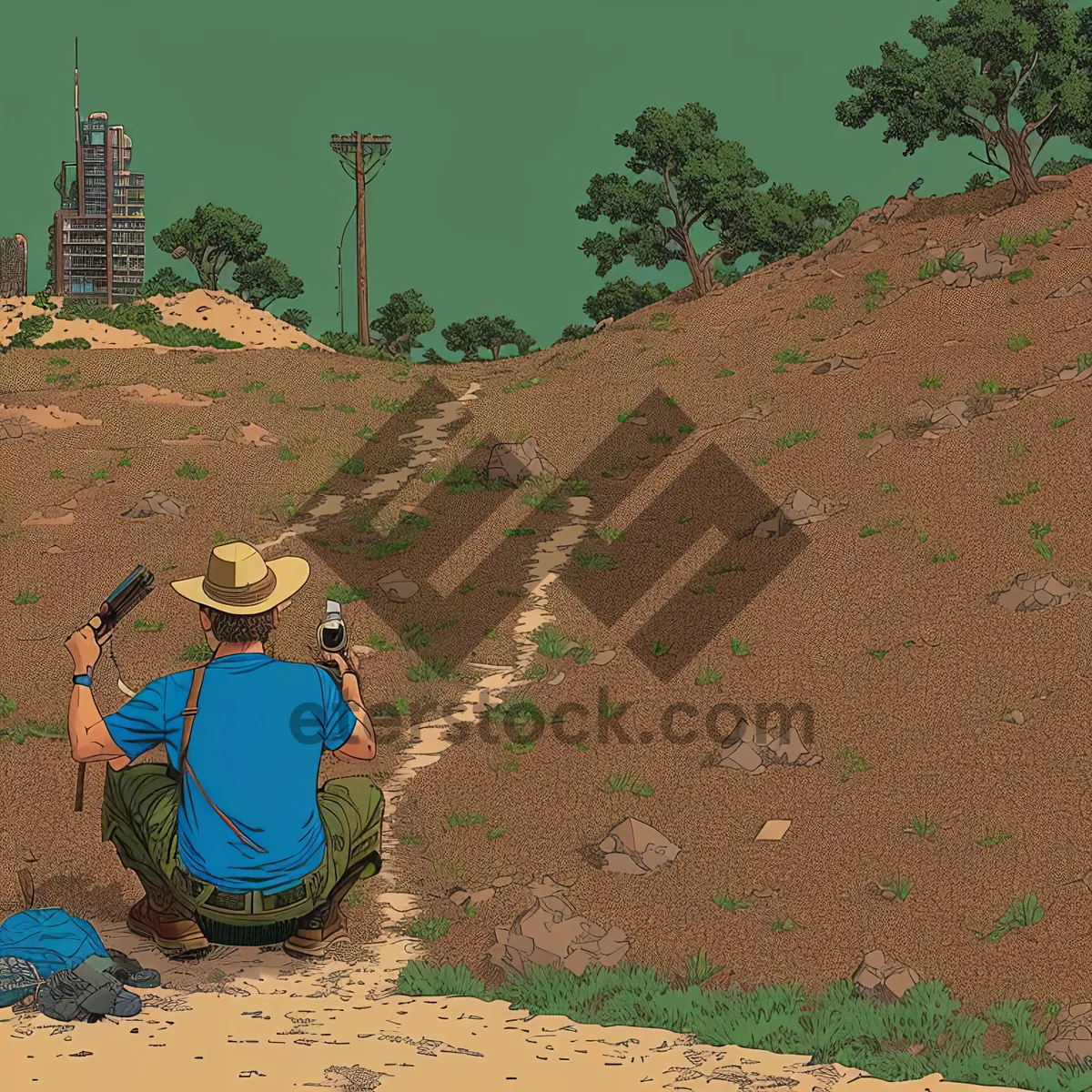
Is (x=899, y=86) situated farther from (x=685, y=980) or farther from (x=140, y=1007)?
(x=140, y=1007)

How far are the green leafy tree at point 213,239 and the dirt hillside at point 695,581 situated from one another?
1805 centimetres

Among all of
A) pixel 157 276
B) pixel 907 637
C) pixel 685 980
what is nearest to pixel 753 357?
pixel 907 637

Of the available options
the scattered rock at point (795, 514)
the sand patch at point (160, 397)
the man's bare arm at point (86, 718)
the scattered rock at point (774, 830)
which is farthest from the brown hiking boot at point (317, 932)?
the sand patch at point (160, 397)

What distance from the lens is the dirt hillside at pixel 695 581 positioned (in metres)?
13.3

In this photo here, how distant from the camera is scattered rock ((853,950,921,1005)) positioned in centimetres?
1118

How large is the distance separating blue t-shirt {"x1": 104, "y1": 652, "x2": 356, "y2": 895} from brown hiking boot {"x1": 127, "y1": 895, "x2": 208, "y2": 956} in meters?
1.02

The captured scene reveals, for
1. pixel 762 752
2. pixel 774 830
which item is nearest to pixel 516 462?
pixel 762 752

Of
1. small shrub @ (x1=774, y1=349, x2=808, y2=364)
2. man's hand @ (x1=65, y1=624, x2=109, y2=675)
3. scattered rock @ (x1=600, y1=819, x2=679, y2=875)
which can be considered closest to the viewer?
man's hand @ (x1=65, y1=624, x2=109, y2=675)

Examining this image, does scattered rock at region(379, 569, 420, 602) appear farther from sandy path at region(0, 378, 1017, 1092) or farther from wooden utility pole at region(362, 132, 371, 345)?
wooden utility pole at region(362, 132, 371, 345)

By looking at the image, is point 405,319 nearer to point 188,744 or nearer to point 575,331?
point 575,331

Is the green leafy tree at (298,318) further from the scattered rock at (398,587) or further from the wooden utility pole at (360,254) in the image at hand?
the scattered rock at (398,587)

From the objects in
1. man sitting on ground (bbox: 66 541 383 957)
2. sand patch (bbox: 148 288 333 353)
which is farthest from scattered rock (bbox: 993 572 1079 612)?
sand patch (bbox: 148 288 333 353)

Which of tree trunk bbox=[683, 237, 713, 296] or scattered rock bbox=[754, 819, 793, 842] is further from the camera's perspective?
tree trunk bbox=[683, 237, 713, 296]

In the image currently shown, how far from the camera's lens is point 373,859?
1042cm
